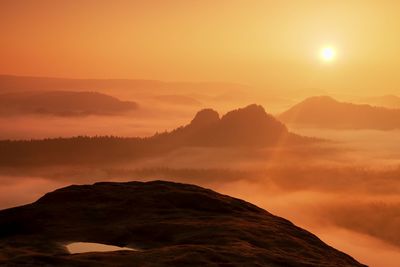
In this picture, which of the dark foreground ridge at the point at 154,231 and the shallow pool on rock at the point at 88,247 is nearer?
the dark foreground ridge at the point at 154,231

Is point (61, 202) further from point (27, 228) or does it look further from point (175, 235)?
point (175, 235)

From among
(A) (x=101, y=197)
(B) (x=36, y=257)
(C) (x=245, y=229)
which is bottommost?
(B) (x=36, y=257)

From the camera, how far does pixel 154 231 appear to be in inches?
2303

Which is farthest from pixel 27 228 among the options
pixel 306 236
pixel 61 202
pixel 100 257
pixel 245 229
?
pixel 306 236

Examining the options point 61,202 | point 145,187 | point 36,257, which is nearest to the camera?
point 36,257

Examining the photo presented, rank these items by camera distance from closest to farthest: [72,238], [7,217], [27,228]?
[72,238], [27,228], [7,217]

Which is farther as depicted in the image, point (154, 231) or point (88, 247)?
point (154, 231)

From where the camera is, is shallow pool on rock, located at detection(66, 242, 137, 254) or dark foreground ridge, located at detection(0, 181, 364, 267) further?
shallow pool on rock, located at detection(66, 242, 137, 254)

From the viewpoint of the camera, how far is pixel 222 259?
4516 centimetres

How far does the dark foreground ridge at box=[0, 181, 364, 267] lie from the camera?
43.9 meters

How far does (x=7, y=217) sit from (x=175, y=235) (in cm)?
2449

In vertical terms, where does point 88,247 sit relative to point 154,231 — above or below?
below

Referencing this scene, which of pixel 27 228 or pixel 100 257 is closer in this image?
pixel 100 257

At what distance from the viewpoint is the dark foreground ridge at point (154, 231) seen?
43.9m
